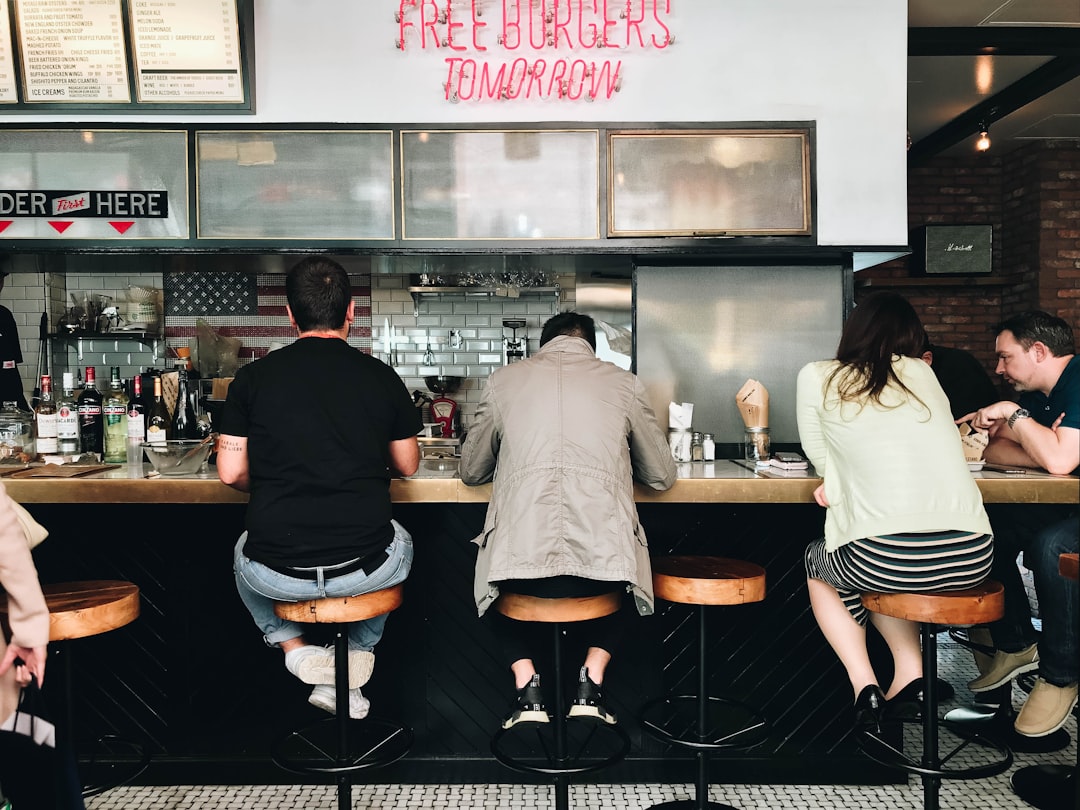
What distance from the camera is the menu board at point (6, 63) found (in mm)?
3537

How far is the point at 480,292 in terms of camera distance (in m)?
5.53

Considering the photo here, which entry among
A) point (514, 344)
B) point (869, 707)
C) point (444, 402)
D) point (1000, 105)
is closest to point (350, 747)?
point (869, 707)

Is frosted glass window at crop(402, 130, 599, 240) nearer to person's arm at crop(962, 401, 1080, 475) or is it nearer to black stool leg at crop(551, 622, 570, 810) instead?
person's arm at crop(962, 401, 1080, 475)

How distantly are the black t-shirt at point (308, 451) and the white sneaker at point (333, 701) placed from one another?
18.9 inches

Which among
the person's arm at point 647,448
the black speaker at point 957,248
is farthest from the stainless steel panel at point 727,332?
the black speaker at point 957,248

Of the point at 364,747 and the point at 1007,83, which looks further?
the point at 1007,83

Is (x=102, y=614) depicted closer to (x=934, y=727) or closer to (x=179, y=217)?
(x=179, y=217)

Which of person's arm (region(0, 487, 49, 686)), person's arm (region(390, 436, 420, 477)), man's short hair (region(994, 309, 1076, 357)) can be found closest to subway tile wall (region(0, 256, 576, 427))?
man's short hair (region(994, 309, 1076, 357))

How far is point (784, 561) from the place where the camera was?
2.99 metres

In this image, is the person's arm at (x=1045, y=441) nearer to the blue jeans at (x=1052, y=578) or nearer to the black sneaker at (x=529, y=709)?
the blue jeans at (x=1052, y=578)

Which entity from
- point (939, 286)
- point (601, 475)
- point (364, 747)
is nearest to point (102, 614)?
point (364, 747)

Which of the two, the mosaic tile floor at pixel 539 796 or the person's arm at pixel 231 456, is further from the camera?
the mosaic tile floor at pixel 539 796

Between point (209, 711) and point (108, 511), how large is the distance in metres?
0.82

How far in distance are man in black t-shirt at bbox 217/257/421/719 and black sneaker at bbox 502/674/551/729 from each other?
53 centimetres
